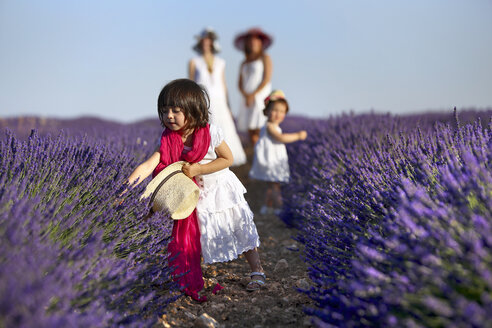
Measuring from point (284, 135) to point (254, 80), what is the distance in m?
2.42

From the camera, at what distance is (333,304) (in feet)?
5.64

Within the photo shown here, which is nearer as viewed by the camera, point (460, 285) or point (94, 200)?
point (460, 285)

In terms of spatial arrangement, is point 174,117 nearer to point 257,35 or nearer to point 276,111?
point 276,111

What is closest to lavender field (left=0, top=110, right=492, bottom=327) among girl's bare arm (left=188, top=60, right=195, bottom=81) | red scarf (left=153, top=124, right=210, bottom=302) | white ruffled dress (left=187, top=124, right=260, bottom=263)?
red scarf (left=153, top=124, right=210, bottom=302)

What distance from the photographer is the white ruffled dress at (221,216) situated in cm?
256

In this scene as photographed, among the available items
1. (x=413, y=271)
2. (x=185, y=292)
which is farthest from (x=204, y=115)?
(x=413, y=271)

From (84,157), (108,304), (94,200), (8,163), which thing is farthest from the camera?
(84,157)

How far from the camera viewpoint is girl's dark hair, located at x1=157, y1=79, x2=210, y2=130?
2.40 m

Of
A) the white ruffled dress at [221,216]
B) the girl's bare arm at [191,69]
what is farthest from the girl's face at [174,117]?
the girl's bare arm at [191,69]

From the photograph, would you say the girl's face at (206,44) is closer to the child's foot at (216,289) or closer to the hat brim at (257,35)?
the hat brim at (257,35)

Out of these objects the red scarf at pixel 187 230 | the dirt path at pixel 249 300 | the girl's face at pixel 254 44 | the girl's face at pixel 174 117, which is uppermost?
the girl's face at pixel 254 44

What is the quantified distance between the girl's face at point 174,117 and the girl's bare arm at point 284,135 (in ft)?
6.62

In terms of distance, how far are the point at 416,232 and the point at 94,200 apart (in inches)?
63.6

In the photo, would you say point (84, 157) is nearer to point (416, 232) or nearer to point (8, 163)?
point (8, 163)
